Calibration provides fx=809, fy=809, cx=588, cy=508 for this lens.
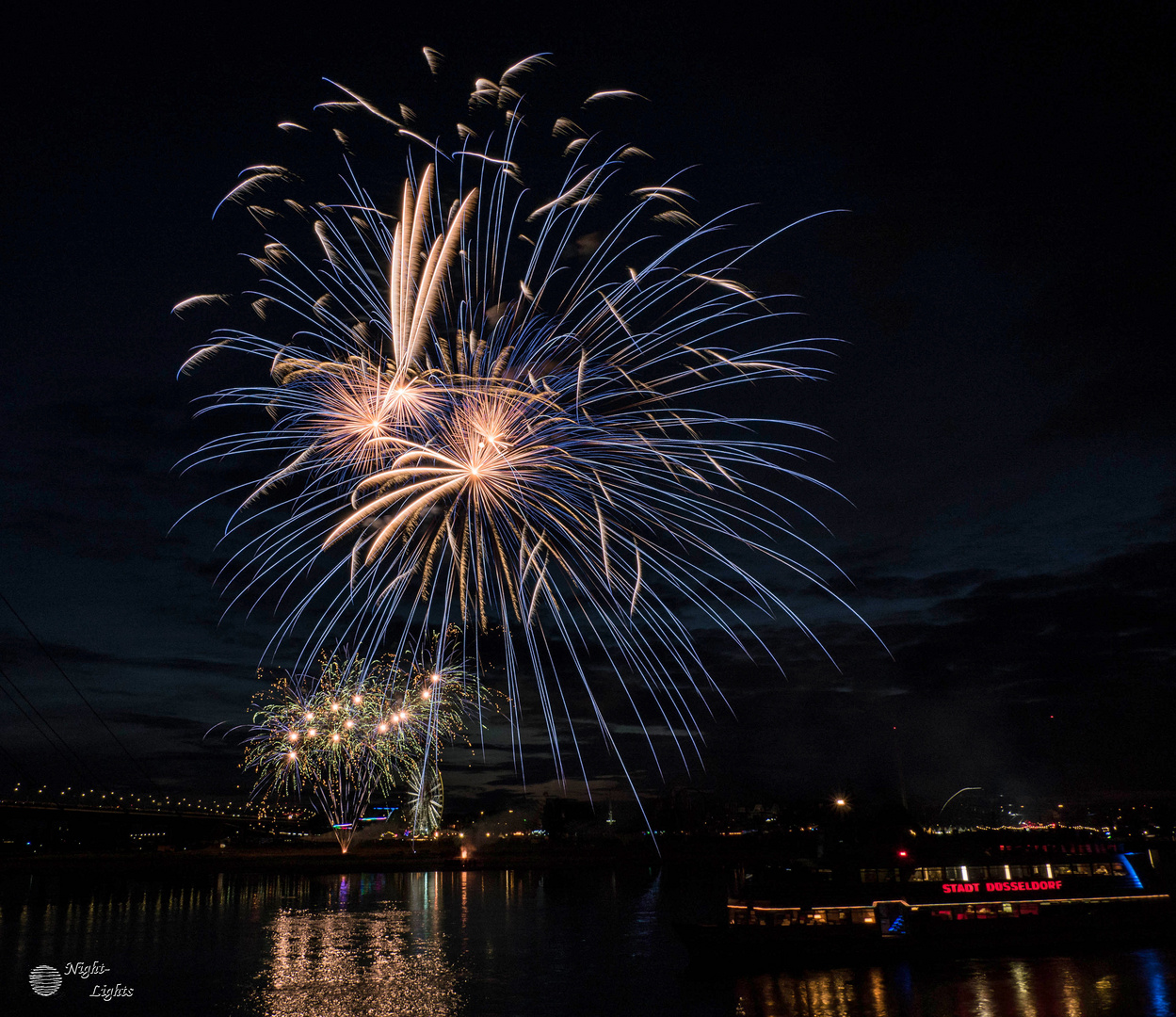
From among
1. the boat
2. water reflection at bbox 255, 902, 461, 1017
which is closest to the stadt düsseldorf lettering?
the boat

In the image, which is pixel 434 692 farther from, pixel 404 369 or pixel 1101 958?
pixel 1101 958

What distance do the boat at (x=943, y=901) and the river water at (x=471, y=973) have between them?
113 cm

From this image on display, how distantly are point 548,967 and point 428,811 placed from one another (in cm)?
9128

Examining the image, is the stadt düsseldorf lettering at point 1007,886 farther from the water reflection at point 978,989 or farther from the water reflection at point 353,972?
the water reflection at point 353,972

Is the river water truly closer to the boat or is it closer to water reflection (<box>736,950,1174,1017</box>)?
water reflection (<box>736,950,1174,1017</box>)

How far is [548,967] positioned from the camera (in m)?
40.3

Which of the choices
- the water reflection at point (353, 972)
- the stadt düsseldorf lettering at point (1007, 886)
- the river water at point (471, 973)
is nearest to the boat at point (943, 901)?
the stadt düsseldorf lettering at point (1007, 886)

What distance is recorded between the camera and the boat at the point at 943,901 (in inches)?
1529

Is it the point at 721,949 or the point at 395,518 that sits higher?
the point at 395,518

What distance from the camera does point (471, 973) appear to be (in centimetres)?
3891

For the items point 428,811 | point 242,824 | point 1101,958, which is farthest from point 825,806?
point 1101,958

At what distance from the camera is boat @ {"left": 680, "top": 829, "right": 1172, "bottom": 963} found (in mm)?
38844

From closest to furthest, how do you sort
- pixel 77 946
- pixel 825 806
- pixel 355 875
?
pixel 77 946, pixel 355 875, pixel 825 806

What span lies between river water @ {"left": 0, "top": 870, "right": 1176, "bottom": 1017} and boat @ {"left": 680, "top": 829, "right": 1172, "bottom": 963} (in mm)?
1134
